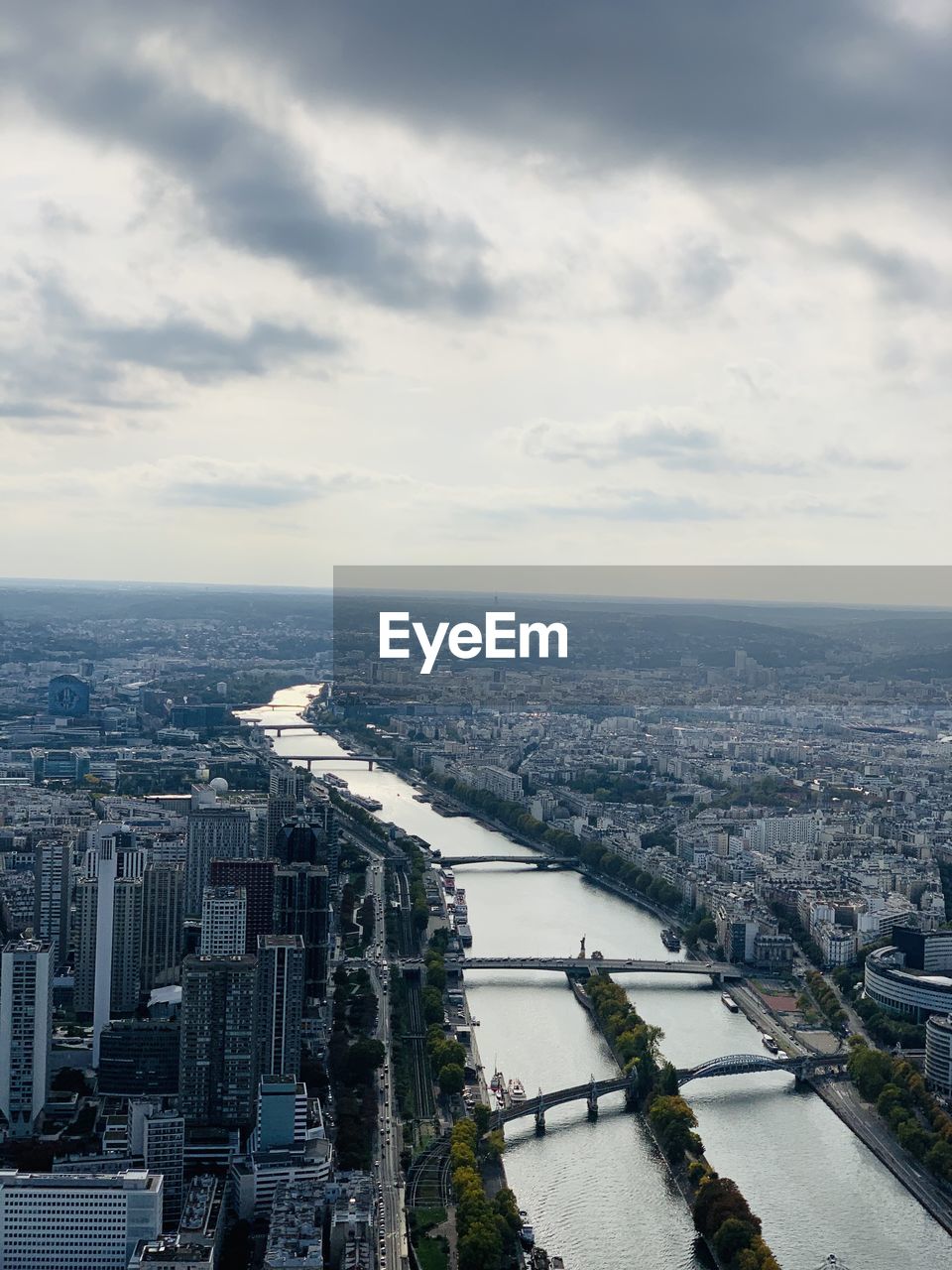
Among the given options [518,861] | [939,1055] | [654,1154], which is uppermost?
[939,1055]

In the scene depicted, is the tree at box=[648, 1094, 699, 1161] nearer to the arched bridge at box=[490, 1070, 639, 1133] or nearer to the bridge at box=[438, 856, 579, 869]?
the arched bridge at box=[490, 1070, 639, 1133]

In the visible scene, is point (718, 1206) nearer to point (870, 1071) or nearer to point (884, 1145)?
point (884, 1145)

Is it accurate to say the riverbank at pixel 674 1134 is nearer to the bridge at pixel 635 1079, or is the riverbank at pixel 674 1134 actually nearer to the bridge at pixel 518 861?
the bridge at pixel 635 1079

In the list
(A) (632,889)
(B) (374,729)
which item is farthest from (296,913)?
(B) (374,729)

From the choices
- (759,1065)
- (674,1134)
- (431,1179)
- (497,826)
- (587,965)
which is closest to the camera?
(431,1179)

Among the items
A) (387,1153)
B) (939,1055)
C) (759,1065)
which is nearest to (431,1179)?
(387,1153)

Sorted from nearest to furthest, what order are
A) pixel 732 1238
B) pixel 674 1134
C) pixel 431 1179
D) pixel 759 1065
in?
pixel 732 1238 < pixel 431 1179 < pixel 674 1134 < pixel 759 1065
